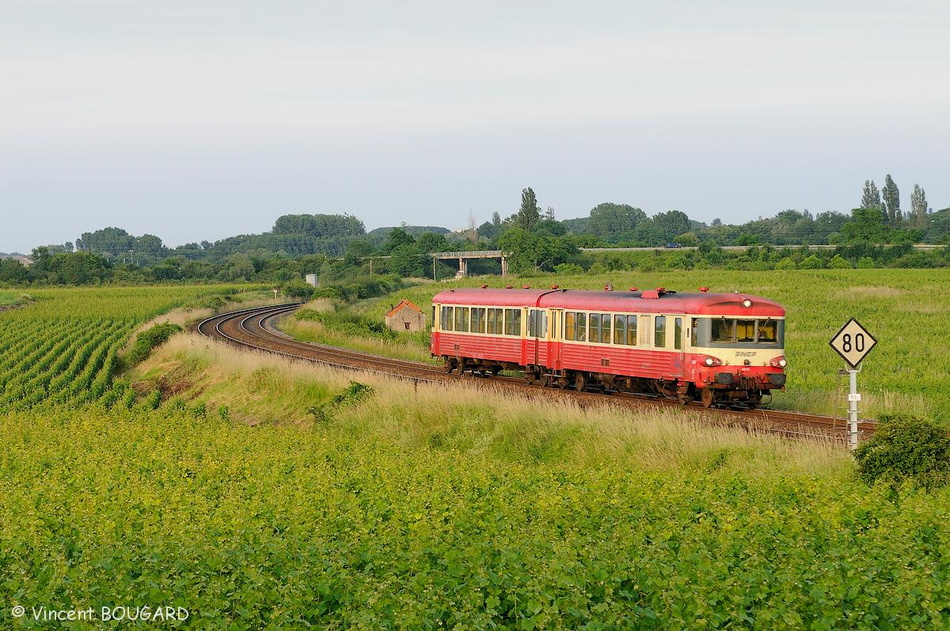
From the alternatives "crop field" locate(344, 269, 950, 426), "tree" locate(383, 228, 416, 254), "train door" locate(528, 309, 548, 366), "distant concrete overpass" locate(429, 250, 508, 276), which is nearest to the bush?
"crop field" locate(344, 269, 950, 426)

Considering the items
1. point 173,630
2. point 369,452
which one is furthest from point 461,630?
point 369,452

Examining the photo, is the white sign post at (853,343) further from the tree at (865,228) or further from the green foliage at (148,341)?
the tree at (865,228)

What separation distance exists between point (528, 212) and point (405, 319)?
117 meters

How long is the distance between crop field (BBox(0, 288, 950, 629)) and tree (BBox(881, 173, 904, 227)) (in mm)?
178589

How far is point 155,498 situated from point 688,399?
13.5 m

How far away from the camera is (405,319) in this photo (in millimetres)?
50031

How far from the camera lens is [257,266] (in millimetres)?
149500

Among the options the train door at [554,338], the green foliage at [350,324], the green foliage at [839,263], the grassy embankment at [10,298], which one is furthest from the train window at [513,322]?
the green foliage at [839,263]

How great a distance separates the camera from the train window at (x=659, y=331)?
23.2 m

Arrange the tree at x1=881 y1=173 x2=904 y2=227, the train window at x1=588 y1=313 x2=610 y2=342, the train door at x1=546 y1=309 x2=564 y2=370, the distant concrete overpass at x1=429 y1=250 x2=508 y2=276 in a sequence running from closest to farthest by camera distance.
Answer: the train window at x1=588 y1=313 x2=610 y2=342, the train door at x1=546 y1=309 x2=564 y2=370, the distant concrete overpass at x1=429 y1=250 x2=508 y2=276, the tree at x1=881 y1=173 x2=904 y2=227

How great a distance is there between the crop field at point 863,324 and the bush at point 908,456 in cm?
618

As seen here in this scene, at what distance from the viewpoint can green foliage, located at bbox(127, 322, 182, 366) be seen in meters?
46.9

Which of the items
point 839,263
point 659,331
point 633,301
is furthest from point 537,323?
Result: point 839,263

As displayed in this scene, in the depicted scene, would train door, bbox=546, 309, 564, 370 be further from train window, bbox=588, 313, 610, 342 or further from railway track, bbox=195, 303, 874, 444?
train window, bbox=588, 313, 610, 342
